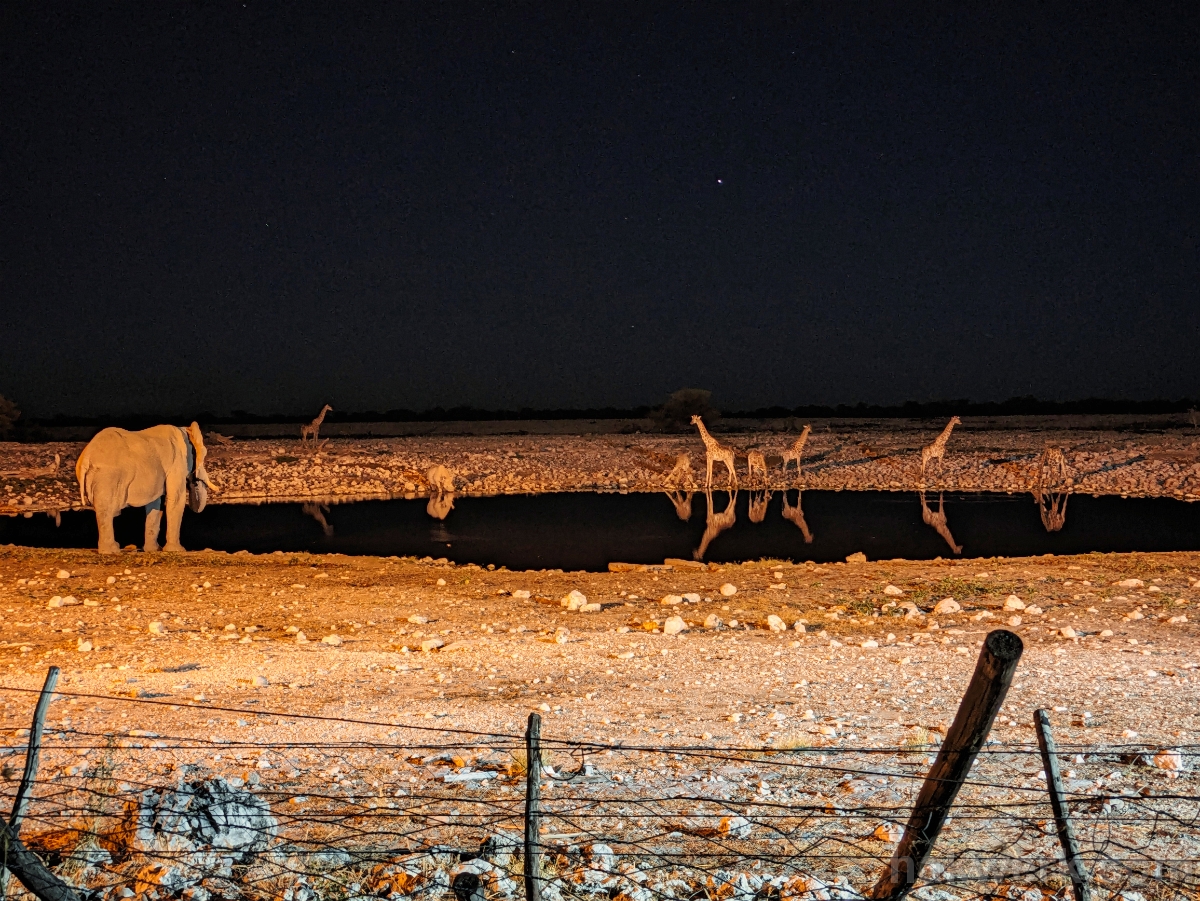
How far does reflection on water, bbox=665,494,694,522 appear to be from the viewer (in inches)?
897

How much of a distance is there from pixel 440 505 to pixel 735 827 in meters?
20.4

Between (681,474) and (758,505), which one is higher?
(681,474)

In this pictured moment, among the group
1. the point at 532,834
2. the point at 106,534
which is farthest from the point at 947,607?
the point at 106,534

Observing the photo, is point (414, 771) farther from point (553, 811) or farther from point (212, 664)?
point (212, 664)

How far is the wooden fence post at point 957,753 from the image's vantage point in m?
3.25

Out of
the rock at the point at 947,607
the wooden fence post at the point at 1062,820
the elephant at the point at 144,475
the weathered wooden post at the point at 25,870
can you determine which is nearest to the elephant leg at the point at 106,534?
the elephant at the point at 144,475

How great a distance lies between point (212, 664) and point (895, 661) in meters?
5.67

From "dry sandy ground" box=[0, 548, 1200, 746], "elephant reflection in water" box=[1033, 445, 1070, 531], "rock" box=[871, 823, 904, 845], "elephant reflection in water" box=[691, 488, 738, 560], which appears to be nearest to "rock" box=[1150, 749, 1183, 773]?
"dry sandy ground" box=[0, 548, 1200, 746]

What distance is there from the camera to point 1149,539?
18328 mm

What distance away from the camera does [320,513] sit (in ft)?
77.5

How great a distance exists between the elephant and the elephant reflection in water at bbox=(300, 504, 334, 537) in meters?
3.17

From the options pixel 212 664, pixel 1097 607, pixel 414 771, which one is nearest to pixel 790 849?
pixel 414 771

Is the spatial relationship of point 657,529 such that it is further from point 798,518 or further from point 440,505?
point 440,505

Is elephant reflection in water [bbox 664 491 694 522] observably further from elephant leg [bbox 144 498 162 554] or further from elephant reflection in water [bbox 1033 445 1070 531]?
elephant leg [bbox 144 498 162 554]
